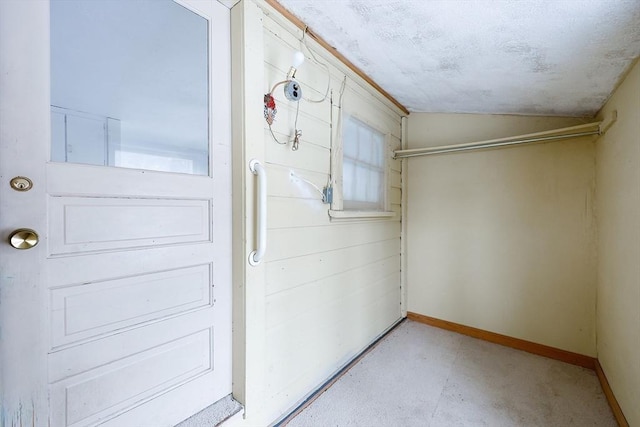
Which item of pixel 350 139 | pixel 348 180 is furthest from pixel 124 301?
pixel 350 139

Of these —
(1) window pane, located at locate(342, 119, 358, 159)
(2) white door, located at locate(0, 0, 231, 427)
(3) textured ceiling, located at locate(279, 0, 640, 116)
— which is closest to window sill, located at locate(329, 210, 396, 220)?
(1) window pane, located at locate(342, 119, 358, 159)

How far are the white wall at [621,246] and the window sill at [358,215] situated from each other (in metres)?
1.38

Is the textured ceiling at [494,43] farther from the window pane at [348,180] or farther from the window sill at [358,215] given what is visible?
the window sill at [358,215]

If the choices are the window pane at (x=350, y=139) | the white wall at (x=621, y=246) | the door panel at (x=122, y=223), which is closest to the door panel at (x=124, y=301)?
the door panel at (x=122, y=223)

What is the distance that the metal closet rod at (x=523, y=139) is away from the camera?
186 cm

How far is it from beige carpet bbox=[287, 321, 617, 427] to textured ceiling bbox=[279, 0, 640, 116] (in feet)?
6.18

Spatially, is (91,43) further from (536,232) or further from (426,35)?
(536,232)

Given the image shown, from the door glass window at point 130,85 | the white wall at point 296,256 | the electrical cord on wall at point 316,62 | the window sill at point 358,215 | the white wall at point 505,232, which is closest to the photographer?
the door glass window at point 130,85

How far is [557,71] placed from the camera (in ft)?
4.91

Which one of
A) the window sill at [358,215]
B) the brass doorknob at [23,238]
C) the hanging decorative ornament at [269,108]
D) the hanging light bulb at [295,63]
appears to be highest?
the hanging light bulb at [295,63]

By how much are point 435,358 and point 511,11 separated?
2201 mm

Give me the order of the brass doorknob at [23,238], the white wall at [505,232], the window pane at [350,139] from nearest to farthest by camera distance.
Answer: the brass doorknob at [23,238]
the window pane at [350,139]
the white wall at [505,232]

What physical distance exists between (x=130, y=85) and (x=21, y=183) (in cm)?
46

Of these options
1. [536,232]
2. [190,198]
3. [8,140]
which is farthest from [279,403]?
[536,232]
